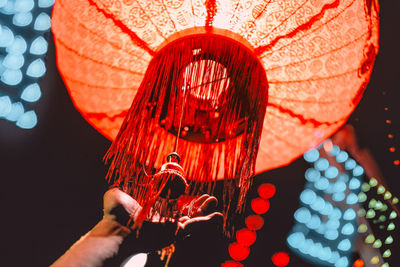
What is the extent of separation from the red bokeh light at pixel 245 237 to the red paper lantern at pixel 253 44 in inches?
44.9

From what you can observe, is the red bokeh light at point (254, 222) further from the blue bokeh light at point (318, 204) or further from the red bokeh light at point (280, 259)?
the blue bokeh light at point (318, 204)

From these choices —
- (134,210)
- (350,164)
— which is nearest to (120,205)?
(134,210)

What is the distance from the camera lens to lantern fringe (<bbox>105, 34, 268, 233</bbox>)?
88 centimetres

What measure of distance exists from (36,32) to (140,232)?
3.97ft

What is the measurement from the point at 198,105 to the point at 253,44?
239mm

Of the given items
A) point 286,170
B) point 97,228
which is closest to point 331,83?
point 97,228

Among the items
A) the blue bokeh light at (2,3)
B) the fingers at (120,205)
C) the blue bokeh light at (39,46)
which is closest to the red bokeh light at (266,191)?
the fingers at (120,205)

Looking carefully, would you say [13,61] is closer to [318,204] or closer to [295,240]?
[295,240]

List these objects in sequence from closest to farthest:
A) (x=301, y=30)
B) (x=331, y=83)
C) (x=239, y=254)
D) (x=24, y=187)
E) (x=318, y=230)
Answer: (x=301, y=30), (x=331, y=83), (x=24, y=187), (x=239, y=254), (x=318, y=230)

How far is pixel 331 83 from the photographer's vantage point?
967 millimetres

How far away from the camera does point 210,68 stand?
2.97ft

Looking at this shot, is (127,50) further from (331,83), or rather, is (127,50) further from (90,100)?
(331,83)

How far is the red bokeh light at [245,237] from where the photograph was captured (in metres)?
1.98

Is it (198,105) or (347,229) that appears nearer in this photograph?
(198,105)
